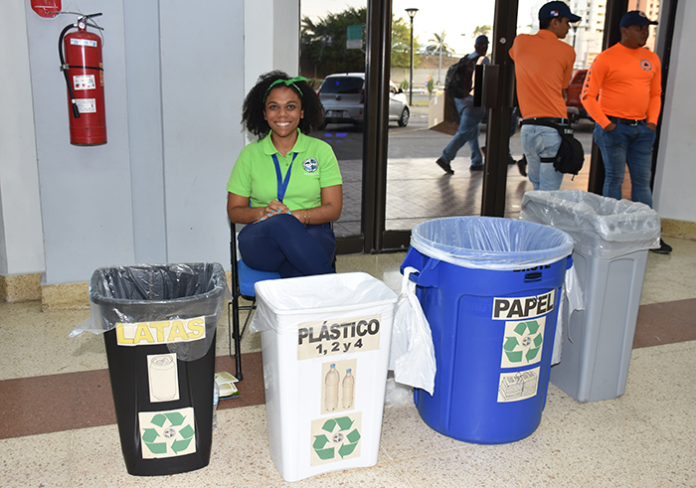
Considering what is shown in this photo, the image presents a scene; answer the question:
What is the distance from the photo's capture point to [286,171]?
8.14 ft

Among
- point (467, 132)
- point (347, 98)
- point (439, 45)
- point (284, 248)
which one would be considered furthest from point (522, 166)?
point (284, 248)

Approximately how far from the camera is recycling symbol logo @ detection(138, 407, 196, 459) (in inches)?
67.1

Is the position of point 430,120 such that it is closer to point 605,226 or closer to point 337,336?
point 605,226

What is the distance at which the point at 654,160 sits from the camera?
475 cm

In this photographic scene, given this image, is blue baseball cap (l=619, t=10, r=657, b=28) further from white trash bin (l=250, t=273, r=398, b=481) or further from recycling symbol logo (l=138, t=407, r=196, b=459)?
recycling symbol logo (l=138, t=407, r=196, b=459)

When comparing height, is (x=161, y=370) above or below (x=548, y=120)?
below

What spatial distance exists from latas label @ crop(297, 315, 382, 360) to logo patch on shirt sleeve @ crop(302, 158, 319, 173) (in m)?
0.99

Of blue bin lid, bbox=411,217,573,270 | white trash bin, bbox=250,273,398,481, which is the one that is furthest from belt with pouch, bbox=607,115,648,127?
white trash bin, bbox=250,273,398,481

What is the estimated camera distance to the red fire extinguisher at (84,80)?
2.64 metres

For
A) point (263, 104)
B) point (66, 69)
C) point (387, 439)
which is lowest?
point (387, 439)

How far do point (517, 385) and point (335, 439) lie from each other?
60 cm

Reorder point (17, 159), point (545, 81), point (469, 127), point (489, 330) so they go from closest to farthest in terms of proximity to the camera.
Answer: point (489, 330) → point (17, 159) → point (545, 81) → point (469, 127)

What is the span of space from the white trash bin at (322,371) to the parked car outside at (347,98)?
7.28 feet

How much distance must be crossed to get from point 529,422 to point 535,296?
459 mm
